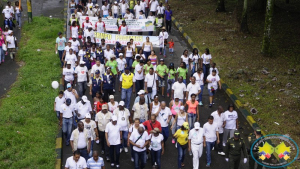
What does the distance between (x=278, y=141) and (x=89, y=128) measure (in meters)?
5.94

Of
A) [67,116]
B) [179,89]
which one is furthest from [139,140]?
[179,89]

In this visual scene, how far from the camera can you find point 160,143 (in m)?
11.9

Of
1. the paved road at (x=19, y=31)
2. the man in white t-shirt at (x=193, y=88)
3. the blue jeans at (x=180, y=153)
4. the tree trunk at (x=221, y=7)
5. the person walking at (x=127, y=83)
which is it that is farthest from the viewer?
the tree trunk at (x=221, y=7)

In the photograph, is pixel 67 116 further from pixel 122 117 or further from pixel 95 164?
pixel 95 164

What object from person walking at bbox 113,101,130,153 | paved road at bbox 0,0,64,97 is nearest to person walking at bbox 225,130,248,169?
person walking at bbox 113,101,130,153

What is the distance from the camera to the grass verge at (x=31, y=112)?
1294 cm

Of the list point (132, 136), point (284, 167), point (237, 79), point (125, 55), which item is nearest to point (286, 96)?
point (237, 79)

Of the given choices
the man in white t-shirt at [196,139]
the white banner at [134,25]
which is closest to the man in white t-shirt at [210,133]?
the man in white t-shirt at [196,139]

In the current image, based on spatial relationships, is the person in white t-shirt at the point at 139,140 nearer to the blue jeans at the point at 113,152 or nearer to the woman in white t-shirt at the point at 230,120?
the blue jeans at the point at 113,152

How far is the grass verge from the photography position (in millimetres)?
12938

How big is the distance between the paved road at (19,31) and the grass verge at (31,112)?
319mm

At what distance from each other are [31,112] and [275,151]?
8.28m

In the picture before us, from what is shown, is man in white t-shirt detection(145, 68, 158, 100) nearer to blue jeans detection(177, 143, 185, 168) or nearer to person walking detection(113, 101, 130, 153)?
person walking detection(113, 101, 130, 153)

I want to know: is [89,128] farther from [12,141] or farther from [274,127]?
[274,127]
